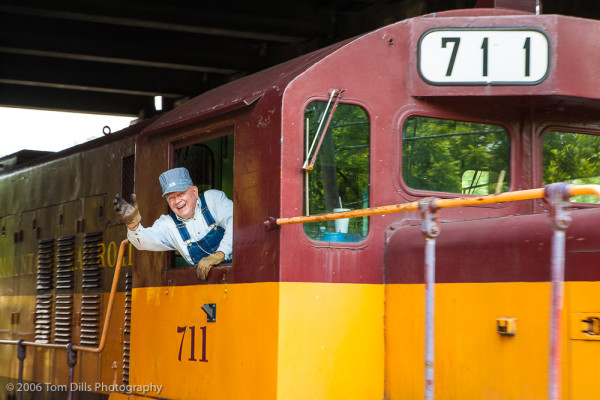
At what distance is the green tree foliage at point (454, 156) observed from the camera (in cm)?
432

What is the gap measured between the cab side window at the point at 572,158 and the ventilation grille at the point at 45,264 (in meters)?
4.81

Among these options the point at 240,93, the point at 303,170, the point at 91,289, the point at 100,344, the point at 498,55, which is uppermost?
the point at 498,55

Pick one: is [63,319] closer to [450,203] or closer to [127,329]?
[127,329]

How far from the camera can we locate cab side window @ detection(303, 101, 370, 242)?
4129 mm

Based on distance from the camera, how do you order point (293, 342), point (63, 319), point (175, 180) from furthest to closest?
point (63, 319) → point (175, 180) → point (293, 342)

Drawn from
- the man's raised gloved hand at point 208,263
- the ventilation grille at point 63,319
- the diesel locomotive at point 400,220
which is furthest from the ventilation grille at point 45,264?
the man's raised gloved hand at point 208,263

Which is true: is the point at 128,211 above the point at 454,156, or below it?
below

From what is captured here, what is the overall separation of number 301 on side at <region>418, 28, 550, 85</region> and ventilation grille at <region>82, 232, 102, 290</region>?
365 cm

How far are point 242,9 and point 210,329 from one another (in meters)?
9.08

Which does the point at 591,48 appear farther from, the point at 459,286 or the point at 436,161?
the point at 459,286

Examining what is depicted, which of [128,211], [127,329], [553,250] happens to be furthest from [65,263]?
[553,250]

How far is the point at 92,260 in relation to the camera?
6.92 m

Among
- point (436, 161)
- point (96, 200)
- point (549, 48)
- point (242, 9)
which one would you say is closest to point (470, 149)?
point (436, 161)

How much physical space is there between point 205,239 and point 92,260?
7.92 feet
